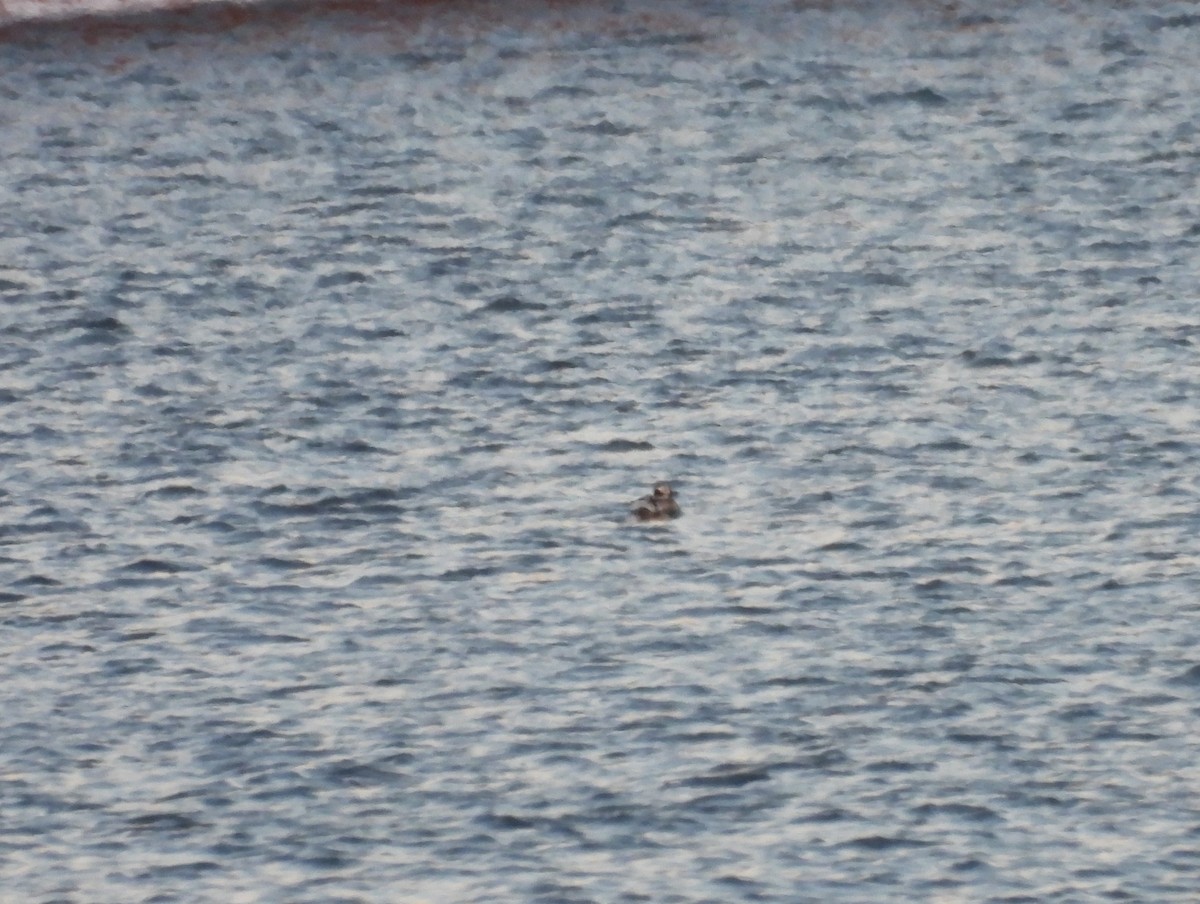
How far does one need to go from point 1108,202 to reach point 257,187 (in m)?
11.4

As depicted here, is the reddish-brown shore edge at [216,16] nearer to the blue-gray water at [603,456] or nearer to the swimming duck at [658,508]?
the blue-gray water at [603,456]

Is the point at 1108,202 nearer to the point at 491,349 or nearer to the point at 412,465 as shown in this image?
the point at 491,349

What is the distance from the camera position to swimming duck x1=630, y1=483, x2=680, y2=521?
27.0 m

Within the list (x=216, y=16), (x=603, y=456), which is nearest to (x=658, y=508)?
(x=603, y=456)

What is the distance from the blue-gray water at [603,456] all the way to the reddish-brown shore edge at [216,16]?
0.66 feet

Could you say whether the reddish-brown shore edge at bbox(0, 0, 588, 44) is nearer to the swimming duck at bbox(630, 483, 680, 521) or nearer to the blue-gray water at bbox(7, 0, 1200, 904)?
the blue-gray water at bbox(7, 0, 1200, 904)

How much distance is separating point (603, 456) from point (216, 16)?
784 inches

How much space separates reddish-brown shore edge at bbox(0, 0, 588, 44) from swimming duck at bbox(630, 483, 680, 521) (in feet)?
67.2

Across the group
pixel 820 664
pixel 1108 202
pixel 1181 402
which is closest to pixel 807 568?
pixel 820 664

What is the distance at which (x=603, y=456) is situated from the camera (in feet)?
95.3

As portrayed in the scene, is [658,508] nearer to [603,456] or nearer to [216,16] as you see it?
[603,456]

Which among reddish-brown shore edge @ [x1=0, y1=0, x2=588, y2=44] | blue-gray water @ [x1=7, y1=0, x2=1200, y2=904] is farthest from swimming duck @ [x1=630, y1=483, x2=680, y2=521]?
reddish-brown shore edge @ [x1=0, y1=0, x2=588, y2=44]

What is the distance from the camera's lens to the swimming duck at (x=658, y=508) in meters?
27.0

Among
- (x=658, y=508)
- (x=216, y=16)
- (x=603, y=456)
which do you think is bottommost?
(x=658, y=508)
